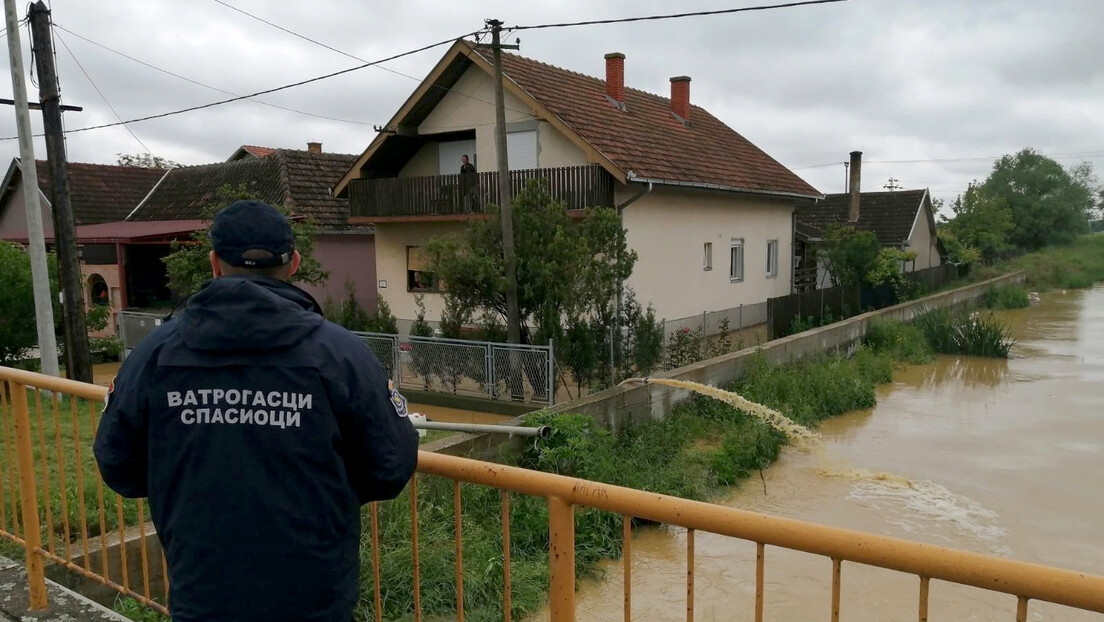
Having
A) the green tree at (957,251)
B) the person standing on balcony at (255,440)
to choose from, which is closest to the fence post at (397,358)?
the person standing on balcony at (255,440)

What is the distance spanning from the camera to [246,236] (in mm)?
1912

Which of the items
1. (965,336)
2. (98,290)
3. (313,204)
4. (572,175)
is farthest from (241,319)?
(98,290)

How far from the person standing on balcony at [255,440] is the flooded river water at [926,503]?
153 inches

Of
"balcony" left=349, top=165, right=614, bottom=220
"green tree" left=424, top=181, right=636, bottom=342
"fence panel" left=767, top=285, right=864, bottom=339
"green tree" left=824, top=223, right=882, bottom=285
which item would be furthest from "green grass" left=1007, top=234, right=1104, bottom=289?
"green tree" left=424, top=181, right=636, bottom=342

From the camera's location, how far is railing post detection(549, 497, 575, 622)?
2176 mm

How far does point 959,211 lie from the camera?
35.9 m

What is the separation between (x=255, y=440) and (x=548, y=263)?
31.7ft

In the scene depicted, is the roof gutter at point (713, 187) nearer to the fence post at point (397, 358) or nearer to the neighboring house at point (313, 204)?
the fence post at point (397, 358)

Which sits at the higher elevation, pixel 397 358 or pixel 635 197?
pixel 635 197

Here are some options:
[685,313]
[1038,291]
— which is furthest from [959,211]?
[685,313]

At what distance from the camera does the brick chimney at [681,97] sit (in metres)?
21.5

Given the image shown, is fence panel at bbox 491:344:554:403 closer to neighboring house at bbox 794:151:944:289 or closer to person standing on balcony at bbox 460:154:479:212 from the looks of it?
person standing on balcony at bbox 460:154:479:212

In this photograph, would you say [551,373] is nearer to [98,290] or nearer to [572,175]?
[572,175]

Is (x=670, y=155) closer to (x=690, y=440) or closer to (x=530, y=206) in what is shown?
(x=530, y=206)
